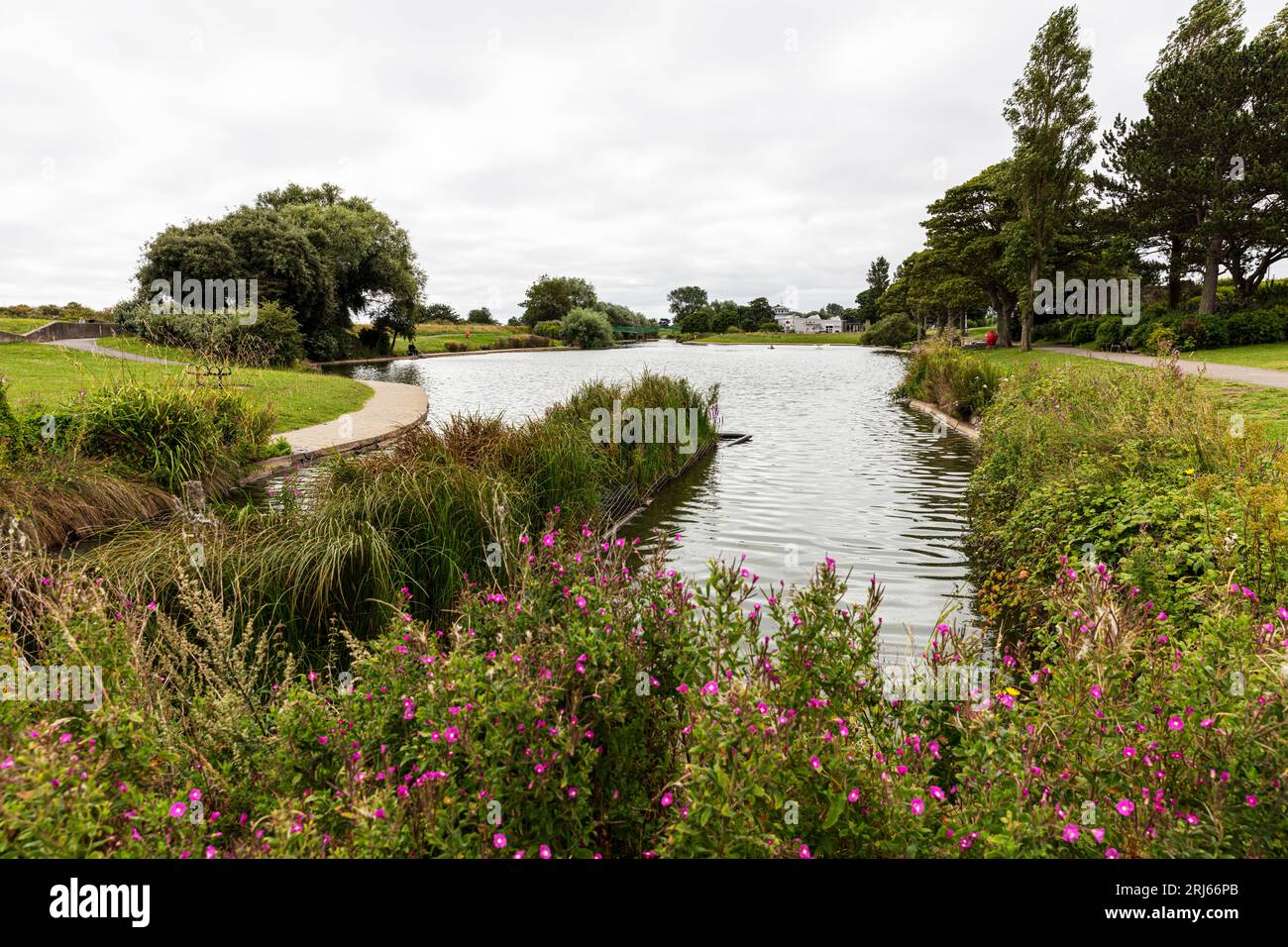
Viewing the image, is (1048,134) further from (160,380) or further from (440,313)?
(440,313)

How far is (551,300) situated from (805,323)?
299 feet

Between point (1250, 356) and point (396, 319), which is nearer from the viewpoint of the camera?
point (1250, 356)

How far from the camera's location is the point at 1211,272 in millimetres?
28375

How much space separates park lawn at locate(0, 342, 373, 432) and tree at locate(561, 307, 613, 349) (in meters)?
54.3

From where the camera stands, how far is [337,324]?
4472 centimetres

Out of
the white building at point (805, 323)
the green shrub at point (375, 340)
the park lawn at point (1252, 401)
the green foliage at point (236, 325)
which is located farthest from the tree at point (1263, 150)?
the white building at point (805, 323)

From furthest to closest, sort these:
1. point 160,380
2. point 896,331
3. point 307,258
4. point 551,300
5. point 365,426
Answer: point 551,300 < point 896,331 < point 307,258 < point 365,426 < point 160,380

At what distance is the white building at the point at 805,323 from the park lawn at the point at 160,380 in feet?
470

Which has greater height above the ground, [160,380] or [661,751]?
[160,380]

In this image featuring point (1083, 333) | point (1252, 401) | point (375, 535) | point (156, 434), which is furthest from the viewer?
point (1083, 333)

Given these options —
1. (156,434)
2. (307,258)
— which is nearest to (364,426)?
(156,434)

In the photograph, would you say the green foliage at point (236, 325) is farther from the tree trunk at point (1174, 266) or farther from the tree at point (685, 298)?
Answer: the tree at point (685, 298)
